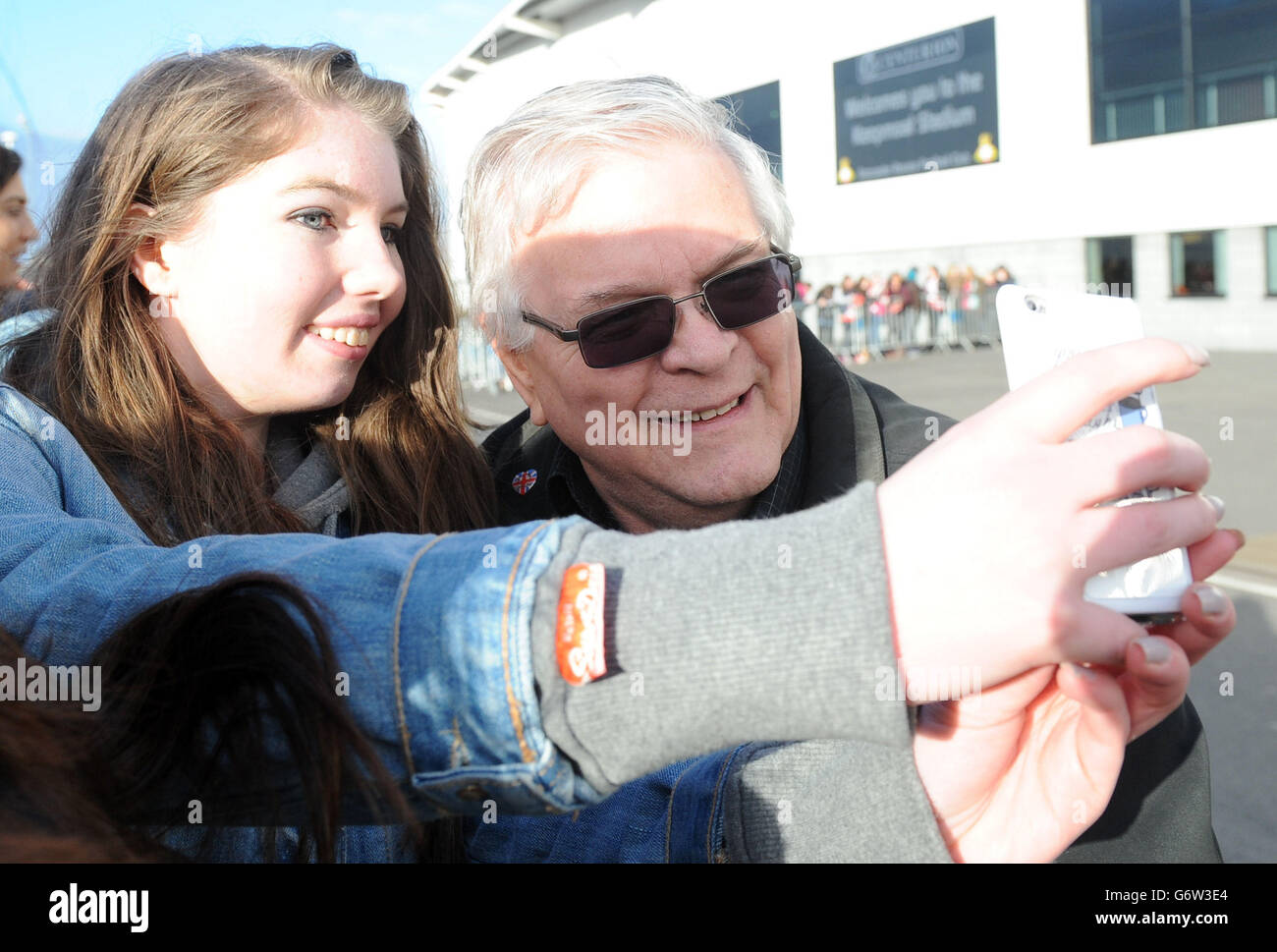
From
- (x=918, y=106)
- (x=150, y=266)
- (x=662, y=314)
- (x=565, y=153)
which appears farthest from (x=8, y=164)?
(x=918, y=106)

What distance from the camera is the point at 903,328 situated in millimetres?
20375

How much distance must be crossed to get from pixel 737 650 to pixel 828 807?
0.57 metres

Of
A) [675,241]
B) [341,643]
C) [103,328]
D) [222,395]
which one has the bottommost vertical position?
[341,643]

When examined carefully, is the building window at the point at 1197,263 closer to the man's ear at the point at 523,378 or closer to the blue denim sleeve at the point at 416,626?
the man's ear at the point at 523,378

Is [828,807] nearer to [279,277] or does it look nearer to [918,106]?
[279,277]

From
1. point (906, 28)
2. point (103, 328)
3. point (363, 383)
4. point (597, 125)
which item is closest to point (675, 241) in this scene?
point (597, 125)

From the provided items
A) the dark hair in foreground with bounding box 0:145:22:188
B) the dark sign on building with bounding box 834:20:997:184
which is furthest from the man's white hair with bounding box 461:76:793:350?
the dark sign on building with bounding box 834:20:997:184

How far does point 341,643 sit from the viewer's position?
0.86 m

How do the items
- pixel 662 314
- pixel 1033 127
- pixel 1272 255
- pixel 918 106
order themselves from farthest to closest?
pixel 918 106, pixel 1033 127, pixel 1272 255, pixel 662 314

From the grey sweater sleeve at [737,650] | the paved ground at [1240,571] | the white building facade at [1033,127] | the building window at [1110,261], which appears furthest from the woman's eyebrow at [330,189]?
the building window at [1110,261]

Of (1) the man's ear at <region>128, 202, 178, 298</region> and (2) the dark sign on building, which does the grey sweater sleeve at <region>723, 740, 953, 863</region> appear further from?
(2) the dark sign on building

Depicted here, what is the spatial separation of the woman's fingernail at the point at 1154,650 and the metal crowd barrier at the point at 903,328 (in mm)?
19459
